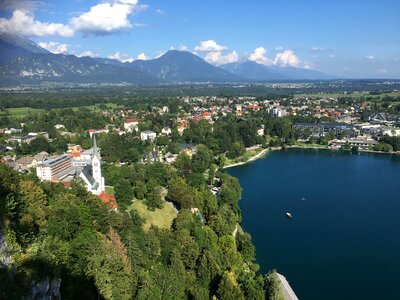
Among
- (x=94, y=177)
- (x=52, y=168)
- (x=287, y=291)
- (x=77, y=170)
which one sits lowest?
(x=287, y=291)

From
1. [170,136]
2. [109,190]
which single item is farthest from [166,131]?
[109,190]

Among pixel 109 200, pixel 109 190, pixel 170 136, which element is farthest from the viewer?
pixel 170 136

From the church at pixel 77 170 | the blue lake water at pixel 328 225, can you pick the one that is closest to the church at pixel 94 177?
the church at pixel 77 170

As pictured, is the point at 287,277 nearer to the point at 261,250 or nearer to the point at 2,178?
the point at 261,250

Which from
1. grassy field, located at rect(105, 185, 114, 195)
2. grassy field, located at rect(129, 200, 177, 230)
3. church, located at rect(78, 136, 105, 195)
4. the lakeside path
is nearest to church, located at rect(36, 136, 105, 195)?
church, located at rect(78, 136, 105, 195)

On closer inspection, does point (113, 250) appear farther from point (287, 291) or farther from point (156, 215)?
point (156, 215)

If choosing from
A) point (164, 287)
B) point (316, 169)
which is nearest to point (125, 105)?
point (316, 169)
